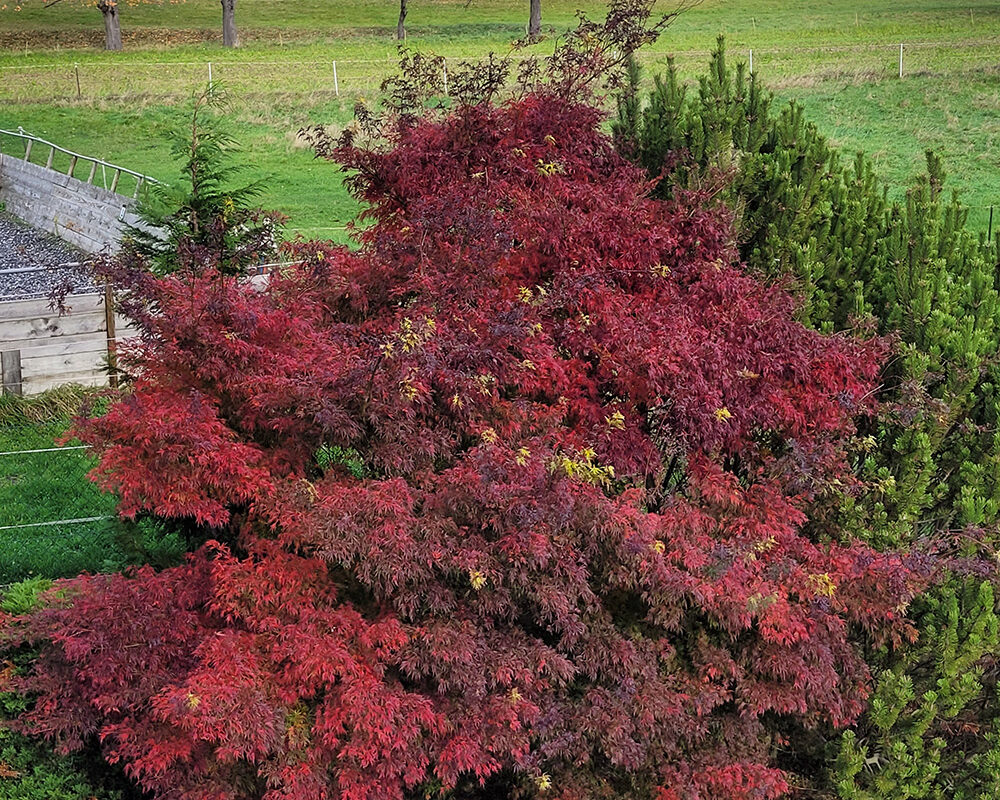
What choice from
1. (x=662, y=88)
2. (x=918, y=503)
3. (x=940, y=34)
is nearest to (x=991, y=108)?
(x=940, y=34)

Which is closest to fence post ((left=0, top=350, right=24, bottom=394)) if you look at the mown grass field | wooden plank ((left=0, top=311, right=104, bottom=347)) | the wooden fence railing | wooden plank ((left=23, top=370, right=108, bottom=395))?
wooden plank ((left=23, top=370, right=108, bottom=395))

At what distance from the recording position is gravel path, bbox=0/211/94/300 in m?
19.0

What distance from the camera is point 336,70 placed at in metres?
39.9

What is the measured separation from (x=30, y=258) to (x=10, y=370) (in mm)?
9716

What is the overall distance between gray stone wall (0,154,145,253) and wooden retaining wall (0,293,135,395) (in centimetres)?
699

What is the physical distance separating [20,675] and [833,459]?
5.11 m

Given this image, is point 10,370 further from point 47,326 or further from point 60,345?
point 47,326

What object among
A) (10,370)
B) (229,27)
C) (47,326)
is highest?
(229,27)

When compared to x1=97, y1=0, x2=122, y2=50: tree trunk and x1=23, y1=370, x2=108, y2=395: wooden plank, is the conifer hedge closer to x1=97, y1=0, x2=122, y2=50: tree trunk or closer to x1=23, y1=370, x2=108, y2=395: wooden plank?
x1=23, y1=370, x2=108, y2=395: wooden plank

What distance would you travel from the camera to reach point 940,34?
1740 inches

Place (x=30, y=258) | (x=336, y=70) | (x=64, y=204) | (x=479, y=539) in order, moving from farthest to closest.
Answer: (x=336, y=70)
(x=64, y=204)
(x=30, y=258)
(x=479, y=539)

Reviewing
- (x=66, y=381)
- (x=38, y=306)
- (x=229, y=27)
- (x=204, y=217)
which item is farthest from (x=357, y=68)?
(x=204, y=217)

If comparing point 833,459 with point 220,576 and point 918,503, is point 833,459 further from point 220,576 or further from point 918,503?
point 220,576

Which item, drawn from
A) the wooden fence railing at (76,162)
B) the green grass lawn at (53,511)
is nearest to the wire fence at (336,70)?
the wooden fence railing at (76,162)
